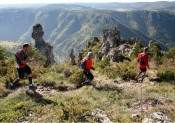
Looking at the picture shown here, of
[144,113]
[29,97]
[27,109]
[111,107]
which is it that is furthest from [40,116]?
[144,113]

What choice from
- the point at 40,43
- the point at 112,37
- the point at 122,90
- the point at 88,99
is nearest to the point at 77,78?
the point at 122,90

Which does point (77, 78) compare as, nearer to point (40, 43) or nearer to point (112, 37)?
point (112, 37)

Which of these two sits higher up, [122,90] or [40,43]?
[122,90]

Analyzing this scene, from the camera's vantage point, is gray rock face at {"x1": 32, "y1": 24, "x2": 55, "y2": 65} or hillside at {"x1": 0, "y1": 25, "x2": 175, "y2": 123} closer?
hillside at {"x1": 0, "y1": 25, "x2": 175, "y2": 123}

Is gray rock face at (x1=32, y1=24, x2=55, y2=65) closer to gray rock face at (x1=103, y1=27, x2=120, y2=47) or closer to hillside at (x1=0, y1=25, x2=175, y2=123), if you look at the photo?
gray rock face at (x1=103, y1=27, x2=120, y2=47)

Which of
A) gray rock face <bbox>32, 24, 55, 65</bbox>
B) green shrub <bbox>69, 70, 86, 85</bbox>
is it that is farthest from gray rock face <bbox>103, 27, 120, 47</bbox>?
green shrub <bbox>69, 70, 86, 85</bbox>

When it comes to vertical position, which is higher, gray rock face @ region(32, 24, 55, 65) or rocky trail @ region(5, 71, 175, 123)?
rocky trail @ region(5, 71, 175, 123)

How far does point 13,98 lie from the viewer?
522 inches

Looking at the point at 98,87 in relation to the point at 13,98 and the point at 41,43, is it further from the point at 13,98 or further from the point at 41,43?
the point at 41,43

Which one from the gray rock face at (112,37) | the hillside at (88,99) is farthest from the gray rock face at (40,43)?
the hillside at (88,99)

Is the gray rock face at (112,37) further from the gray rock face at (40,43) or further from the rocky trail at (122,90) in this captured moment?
the rocky trail at (122,90)

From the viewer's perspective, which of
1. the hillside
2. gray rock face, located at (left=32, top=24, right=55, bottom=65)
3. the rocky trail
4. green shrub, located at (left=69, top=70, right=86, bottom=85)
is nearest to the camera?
the hillside

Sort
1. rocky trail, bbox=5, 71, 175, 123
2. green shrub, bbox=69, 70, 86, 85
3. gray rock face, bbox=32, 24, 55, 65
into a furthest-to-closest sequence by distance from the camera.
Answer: gray rock face, bbox=32, 24, 55, 65, green shrub, bbox=69, 70, 86, 85, rocky trail, bbox=5, 71, 175, 123

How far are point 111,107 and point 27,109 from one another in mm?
3906
